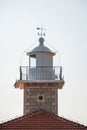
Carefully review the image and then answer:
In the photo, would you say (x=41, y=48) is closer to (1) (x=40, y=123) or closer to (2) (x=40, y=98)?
(2) (x=40, y=98)

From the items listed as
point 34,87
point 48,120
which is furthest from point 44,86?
point 48,120

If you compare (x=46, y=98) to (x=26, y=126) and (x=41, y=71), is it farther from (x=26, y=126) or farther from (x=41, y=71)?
(x=26, y=126)

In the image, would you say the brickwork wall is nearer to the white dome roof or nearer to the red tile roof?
the white dome roof

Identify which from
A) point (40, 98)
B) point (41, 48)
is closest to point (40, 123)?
point (40, 98)

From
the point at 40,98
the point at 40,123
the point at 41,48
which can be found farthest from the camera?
the point at 41,48

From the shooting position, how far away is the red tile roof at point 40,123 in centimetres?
2508

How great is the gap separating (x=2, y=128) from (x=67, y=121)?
10.6 ft

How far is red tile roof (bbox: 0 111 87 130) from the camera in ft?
82.3

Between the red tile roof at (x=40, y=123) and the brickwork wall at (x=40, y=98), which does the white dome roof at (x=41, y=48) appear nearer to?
the brickwork wall at (x=40, y=98)

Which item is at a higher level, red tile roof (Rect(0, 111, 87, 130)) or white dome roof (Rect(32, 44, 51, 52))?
white dome roof (Rect(32, 44, 51, 52))

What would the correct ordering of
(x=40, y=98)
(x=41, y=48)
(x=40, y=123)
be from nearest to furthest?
(x=40, y=123) < (x=40, y=98) < (x=41, y=48)

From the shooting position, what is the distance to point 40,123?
25.4 meters

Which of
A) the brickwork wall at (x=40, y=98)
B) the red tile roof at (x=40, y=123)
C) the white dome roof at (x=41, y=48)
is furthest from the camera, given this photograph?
the white dome roof at (x=41, y=48)

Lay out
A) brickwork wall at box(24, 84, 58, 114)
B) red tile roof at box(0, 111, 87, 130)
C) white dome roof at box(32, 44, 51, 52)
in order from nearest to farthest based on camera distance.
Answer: red tile roof at box(0, 111, 87, 130), brickwork wall at box(24, 84, 58, 114), white dome roof at box(32, 44, 51, 52)
